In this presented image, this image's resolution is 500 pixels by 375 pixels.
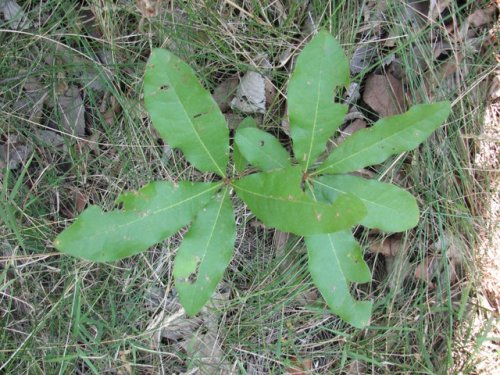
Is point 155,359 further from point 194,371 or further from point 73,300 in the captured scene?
point 73,300

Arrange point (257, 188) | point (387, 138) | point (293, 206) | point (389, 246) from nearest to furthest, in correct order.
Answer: point (293, 206) < point (257, 188) < point (387, 138) < point (389, 246)

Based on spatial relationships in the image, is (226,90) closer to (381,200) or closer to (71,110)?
(71,110)

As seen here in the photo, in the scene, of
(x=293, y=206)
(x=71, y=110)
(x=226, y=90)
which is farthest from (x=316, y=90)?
(x=71, y=110)

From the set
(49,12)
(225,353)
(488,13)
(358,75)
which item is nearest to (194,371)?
(225,353)

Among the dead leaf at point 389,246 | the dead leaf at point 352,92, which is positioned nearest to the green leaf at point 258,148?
the dead leaf at point 352,92

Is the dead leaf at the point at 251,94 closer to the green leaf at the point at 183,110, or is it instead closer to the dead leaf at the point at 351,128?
the dead leaf at the point at 351,128
